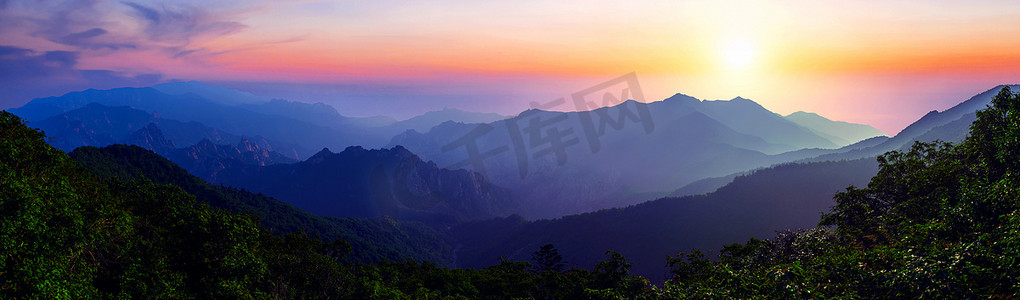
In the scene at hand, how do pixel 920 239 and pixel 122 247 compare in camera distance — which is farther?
pixel 122 247

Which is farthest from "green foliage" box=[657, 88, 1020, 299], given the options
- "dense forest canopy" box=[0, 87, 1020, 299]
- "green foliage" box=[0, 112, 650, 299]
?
"green foliage" box=[0, 112, 650, 299]

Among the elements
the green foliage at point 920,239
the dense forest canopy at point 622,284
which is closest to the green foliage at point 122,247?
the dense forest canopy at point 622,284

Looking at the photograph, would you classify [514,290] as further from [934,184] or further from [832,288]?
[934,184]

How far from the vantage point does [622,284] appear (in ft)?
155

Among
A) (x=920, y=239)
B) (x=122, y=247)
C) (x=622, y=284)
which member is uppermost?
(x=122, y=247)

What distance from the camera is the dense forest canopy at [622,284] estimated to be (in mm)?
19609

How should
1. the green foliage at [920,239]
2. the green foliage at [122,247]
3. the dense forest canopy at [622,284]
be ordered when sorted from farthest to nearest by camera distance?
1. the green foliage at [122,247]
2. the dense forest canopy at [622,284]
3. the green foliage at [920,239]

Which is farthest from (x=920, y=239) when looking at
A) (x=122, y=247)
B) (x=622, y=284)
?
(x=122, y=247)

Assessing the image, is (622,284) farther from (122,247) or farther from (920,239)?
(122,247)

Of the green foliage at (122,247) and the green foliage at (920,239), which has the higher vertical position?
the green foliage at (122,247)

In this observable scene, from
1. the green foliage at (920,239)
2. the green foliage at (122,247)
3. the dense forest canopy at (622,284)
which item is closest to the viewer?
the green foliage at (920,239)

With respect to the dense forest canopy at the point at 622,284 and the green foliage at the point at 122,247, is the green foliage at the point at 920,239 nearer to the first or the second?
the dense forest canopy at the point at 622,284

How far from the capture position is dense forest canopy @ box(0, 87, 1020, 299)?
19609 millimetres

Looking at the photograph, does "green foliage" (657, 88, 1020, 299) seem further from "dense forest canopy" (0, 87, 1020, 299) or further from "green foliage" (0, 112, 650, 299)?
"green foliage" (0, 112, 650, 299)
